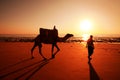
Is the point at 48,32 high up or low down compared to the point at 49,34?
up

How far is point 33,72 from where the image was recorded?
9.64 m

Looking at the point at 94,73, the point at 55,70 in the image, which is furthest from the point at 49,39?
the point at 94,73

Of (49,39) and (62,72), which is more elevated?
(49,39)

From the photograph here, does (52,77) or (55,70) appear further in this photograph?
(55,70)

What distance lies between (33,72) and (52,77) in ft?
4.34

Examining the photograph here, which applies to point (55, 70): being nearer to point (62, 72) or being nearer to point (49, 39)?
point (62, 72)

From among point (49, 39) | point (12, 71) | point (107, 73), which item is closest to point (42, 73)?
point (12, 71)

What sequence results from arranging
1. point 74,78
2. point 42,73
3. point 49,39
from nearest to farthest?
A: point 74,78 < point 42,73 < point 49,39

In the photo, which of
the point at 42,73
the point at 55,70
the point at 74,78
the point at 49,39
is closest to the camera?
the point at 74,78

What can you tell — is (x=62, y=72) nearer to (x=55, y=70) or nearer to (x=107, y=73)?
(x=55, y=70)

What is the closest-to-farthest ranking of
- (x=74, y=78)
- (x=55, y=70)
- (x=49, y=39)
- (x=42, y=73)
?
(x=74, y=78) → (x=42, y=73) → (x=55, y=70) → (x=49, y=39)

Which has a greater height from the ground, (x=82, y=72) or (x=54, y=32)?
(x=54, y=32)

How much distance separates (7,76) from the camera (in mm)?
8750

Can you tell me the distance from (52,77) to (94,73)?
2.15 metres
